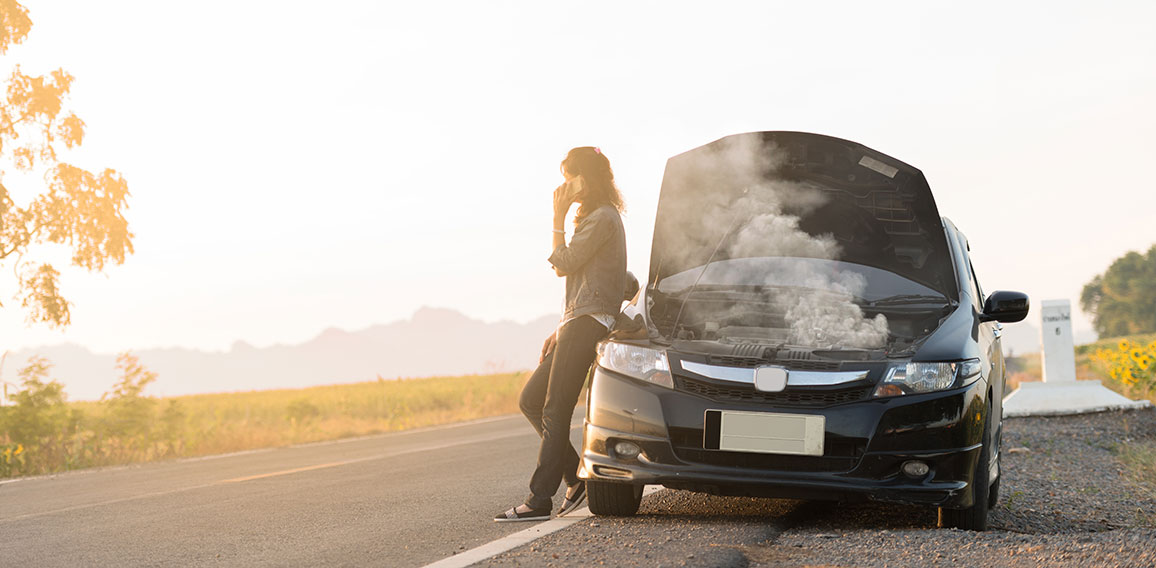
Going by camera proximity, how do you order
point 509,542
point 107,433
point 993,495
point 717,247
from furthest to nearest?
point 107,433
point 993,495
point 717,247
point 509,542

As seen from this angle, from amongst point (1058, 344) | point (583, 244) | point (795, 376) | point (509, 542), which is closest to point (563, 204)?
point (583, 244)

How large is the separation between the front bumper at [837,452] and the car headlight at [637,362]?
5 cm

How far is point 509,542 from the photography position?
16.2 ft

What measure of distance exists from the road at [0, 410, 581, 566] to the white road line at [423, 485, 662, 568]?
13 centimetres

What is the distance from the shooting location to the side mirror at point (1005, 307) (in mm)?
5930

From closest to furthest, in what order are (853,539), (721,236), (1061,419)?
(853,539)
(721,236)
(1061,419)

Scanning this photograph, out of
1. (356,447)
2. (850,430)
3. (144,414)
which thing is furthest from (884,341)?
(144,414)

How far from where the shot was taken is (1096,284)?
8894cm

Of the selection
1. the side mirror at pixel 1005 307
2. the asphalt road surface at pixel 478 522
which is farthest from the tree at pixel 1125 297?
the side mirror at pixel 1005 307

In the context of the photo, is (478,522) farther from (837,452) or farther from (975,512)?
(975,512)

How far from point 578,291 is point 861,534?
6.51 feet

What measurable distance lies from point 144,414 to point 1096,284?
89.9 m

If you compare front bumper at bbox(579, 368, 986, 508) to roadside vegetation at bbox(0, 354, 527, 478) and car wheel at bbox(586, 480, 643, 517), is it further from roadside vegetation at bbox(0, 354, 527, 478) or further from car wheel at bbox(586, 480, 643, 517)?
roadside vegetation at bbox(0, 354, 527, 478)

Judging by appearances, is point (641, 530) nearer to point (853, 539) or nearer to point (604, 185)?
point (853, 539)
